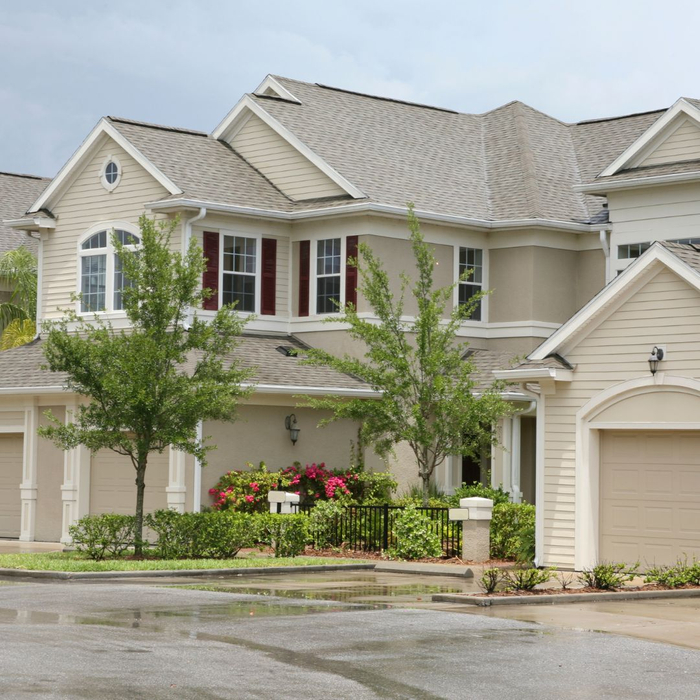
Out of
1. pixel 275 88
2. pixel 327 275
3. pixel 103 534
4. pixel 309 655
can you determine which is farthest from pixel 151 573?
Answer: pixel 275 88

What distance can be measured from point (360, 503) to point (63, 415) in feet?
21.6

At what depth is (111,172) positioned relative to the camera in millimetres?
30609

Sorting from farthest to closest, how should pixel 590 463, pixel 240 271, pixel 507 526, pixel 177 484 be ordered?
pixel 240 271 → pixel 177 484 → pixel 507 526 → pixel 590 463

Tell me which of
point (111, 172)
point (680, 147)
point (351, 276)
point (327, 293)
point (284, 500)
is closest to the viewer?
point (284, 500)

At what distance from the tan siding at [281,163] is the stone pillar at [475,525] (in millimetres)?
9303

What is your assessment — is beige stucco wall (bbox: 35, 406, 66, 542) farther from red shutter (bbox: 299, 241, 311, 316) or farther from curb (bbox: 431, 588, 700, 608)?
curb (bbox: 431, 588, 700, 608)

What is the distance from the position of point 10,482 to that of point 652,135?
51.1ft

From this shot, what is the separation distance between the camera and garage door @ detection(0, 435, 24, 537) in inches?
1171

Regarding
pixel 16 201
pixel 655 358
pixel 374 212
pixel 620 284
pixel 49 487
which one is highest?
pixel 16 201

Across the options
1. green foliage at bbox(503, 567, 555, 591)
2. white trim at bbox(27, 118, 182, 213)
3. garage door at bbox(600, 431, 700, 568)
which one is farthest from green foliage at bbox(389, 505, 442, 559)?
white trim at bbox(27, 118, 182, 213)

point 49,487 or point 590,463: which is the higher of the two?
point 590,463

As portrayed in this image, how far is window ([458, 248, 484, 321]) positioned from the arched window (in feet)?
23.7

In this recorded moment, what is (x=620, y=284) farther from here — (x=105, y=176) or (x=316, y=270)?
(x=105, y=176)

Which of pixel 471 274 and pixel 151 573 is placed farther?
pixel 471 274
